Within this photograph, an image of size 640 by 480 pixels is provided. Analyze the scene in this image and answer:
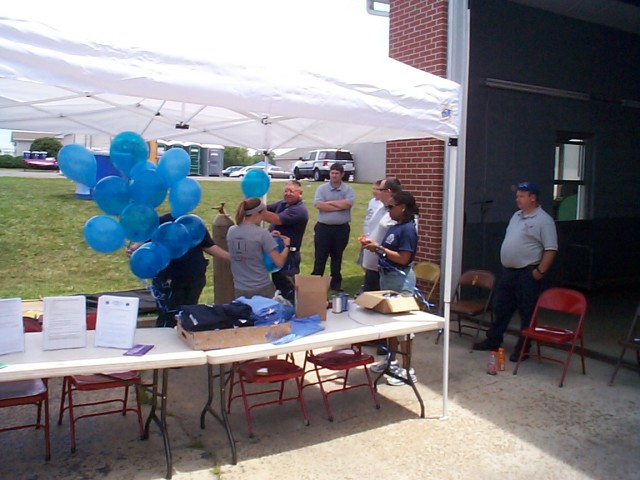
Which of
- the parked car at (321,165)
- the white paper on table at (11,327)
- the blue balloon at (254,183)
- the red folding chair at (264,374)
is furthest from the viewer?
the parked car at (321,165)

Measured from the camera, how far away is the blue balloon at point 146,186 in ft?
15.0

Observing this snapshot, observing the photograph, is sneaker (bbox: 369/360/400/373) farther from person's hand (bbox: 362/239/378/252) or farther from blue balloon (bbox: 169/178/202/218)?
blue balloon (bbox: 169/178/202/218)

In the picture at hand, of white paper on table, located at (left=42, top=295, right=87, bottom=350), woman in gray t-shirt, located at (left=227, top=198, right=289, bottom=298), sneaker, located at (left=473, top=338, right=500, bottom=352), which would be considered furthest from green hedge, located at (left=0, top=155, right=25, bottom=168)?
white paper on table, located at (left=42, top=295, right=87, bottom=350)

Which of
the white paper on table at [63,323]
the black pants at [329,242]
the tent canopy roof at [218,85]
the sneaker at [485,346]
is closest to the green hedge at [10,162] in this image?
the tent canopy roof at [218,85]

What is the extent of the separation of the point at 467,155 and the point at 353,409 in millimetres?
4085

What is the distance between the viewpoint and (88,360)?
10.6ft

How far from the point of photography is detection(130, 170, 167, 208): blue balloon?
4562 mm

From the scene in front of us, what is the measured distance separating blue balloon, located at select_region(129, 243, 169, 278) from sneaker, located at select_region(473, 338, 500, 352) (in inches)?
128

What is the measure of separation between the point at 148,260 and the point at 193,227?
45 centimetres

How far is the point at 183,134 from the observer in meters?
6.88

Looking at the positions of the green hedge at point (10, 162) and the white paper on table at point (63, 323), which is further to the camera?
the green hedge at point (10, 162)

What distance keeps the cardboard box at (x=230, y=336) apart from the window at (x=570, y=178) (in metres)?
6.39

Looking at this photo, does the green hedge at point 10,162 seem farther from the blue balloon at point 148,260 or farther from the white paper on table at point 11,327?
the white paper on table at point 11,327

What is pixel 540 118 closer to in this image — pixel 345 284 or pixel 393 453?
pixel 345 284
